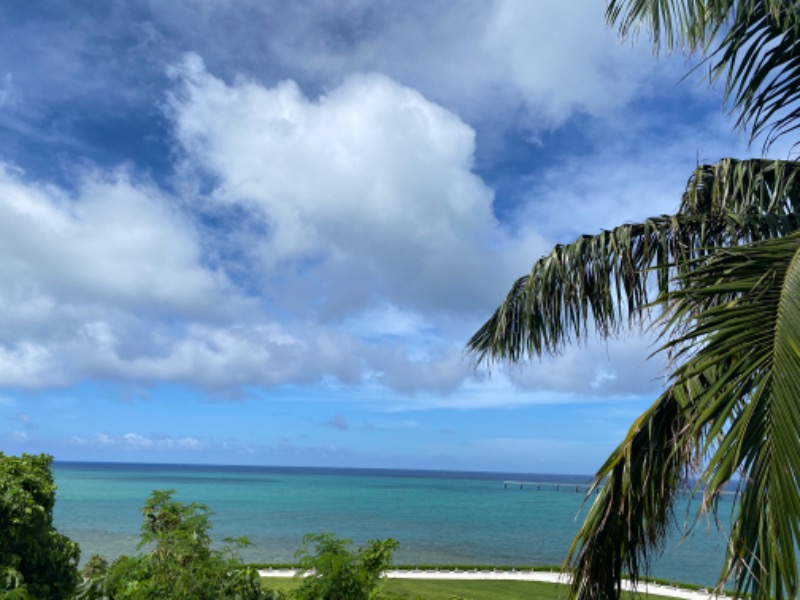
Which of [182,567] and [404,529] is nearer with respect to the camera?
[182,567]

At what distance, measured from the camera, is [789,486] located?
2096 mm

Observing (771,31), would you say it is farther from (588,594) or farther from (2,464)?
(2,464)

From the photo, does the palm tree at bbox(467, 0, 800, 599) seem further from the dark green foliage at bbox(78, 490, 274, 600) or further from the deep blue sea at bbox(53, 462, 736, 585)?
the deep blue sea at bbox(53, 462, 736, 585)

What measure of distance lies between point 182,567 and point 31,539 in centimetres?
496

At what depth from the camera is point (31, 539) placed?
854 centimetres

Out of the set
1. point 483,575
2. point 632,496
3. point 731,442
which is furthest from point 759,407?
point 483,575

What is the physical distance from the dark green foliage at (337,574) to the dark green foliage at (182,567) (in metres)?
0.47

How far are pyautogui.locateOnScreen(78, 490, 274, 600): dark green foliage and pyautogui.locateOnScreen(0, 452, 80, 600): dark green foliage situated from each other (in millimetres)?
3323

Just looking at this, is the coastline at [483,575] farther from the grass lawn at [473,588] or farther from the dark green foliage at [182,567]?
the dark green foliage at [182,567]

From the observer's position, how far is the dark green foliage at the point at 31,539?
328 inches

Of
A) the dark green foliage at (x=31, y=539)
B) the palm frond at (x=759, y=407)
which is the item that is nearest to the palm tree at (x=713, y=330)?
the palm frond at (x=759, y=407)

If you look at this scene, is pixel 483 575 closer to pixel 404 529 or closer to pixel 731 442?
pixel 404 529

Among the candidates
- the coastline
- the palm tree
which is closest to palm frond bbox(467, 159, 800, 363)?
the palm tree

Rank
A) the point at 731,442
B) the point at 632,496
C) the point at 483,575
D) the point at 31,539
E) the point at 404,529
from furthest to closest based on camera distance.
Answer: the point at 404,529
the point at 483,575
the point at 31,539
the point at 632,496
the point at 731,442
